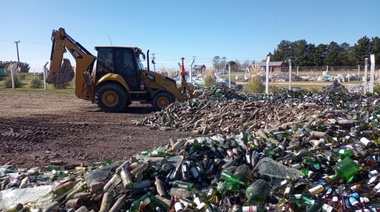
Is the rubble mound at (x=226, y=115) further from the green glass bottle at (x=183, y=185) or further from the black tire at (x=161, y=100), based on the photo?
the green glass bottle at (x=183, y=185)

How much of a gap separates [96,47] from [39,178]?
7605mm

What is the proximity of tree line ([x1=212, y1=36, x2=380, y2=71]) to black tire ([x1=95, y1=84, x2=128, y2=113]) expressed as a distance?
116 feet

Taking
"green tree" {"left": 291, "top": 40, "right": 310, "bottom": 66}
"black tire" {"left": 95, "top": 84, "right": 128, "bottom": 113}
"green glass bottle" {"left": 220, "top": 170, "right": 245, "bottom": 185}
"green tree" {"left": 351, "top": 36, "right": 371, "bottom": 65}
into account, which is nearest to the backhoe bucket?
"black tire" {"left": 95, "top": 84, "right": 128, "bottom": 113}

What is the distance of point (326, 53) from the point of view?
192ft

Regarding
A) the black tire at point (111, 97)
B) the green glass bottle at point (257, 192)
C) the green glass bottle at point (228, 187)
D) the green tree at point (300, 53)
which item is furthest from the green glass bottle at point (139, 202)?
the green tree at point (300, 53)

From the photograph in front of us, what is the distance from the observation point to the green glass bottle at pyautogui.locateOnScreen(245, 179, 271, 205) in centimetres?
287

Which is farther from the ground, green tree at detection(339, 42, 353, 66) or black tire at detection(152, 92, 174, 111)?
green tree at detection(339, 42, 353, 66)

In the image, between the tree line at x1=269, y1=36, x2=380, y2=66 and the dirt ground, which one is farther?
the tree line at x1=269, y1=36, x2=380, y2=66

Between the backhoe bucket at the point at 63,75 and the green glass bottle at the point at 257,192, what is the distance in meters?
10.3

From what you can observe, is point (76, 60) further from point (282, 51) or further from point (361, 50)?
point (282, 51)

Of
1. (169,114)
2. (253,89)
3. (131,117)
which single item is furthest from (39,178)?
(253,89)

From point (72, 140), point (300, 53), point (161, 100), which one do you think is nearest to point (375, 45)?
point (300, 53)

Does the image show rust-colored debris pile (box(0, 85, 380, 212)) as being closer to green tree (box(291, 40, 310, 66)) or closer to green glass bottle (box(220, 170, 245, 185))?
green glass bottle (box(220, 170, 245, 185))

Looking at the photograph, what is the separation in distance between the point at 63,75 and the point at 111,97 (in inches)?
80.9
